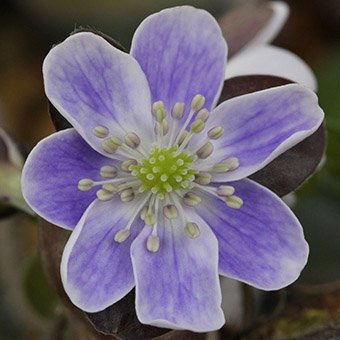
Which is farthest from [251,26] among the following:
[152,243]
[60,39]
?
[60,39]

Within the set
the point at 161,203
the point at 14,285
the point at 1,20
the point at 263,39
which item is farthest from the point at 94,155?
the point at 1,20

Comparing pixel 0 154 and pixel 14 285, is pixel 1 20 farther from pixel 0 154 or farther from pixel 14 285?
pixel 0 154

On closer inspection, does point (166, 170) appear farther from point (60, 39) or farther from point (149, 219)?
point (60, 39)

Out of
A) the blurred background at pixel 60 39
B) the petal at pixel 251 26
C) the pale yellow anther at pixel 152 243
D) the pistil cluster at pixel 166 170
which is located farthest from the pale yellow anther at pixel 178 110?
the blurred background at pixel 60 39

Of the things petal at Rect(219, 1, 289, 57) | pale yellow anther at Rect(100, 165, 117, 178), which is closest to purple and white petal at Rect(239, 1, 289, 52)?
petal at Rect(219, 1, 289, 57)

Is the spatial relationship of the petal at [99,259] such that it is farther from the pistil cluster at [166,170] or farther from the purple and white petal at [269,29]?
the purple and white petal at [269,29]

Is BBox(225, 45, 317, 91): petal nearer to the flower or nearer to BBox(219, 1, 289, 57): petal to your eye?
BBox(219, 1, 289, 57): petal
